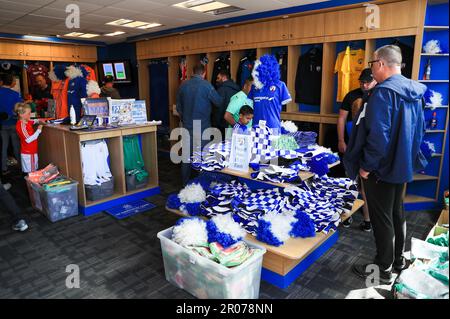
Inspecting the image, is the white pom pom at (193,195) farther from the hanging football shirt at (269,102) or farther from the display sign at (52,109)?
the display sign at (52,109)

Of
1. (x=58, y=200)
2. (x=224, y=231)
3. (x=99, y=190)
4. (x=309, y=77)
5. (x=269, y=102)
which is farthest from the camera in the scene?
(x=309, y=77)

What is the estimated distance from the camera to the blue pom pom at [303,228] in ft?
8.51

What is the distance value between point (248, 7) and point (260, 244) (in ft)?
11.8

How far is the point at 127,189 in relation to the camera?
14.9ft

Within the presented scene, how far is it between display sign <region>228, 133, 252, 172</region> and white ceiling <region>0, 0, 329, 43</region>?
2.58 meters

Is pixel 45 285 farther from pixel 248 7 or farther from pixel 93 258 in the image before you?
pixel 248 7

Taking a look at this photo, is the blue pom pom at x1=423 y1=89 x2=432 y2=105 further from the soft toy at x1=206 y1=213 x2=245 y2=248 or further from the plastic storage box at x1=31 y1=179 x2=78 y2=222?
the plastic storage box at x1=31 y1=179 x2=78 y2=222

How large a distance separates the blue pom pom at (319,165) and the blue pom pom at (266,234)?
614 mm

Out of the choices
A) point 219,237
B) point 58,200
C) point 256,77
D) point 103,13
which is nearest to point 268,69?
point 256,77

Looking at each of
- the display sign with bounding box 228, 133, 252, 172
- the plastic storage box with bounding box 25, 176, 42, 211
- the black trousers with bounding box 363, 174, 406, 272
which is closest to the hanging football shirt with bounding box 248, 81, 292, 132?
the display sign with bounding box 228, 133, 252, 172

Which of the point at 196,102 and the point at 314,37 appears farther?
the point at 314,37

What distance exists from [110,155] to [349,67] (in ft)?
11.2

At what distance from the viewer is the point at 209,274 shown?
2.20 meters

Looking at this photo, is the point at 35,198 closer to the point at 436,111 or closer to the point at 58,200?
the point at 58,200
